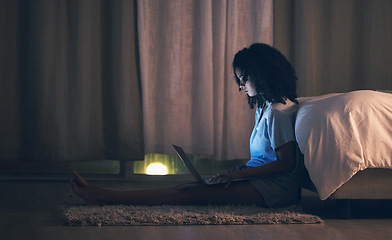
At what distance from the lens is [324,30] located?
292cm

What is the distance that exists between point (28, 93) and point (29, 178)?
0.58m

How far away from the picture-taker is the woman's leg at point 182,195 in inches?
67.9

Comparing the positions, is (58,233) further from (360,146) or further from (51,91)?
(51,91)

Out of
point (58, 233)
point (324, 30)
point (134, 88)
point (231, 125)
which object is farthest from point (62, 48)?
point (324, 30)

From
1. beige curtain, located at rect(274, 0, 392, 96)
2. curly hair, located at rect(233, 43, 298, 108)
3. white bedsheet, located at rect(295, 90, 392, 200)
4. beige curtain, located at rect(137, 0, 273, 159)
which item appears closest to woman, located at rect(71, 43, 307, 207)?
curly hair, located at rect(233, 43, 298, 108)

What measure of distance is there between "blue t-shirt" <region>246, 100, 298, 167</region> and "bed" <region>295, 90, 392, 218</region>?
2.2 inches

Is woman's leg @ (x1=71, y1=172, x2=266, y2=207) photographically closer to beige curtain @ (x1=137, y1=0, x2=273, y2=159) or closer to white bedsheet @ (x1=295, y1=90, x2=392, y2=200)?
white bedsheet @ (x1=295, y1=90, x2=392, y2=200)

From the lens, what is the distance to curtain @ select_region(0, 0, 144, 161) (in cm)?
271

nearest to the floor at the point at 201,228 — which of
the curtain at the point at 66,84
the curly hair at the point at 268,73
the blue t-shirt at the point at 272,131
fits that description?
the blue t-shirt at the point at 272,131

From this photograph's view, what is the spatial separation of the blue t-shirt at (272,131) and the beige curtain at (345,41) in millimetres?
1116

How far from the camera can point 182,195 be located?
5.76 feet

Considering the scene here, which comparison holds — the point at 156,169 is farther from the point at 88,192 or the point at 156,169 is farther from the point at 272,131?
the point at 272,131

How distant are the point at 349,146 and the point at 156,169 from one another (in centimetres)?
160

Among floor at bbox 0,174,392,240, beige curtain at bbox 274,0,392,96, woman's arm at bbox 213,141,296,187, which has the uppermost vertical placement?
beige curtain at bbox 274,0,392,96
